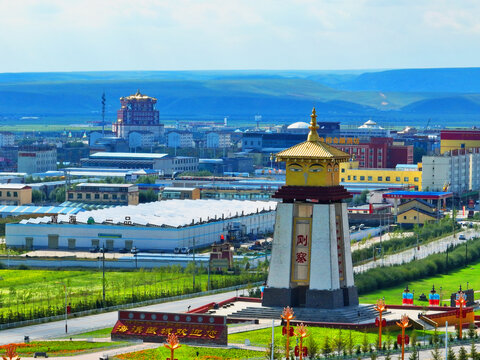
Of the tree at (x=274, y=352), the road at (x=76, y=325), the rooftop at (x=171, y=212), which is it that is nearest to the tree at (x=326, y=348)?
the tree at (x=274, y=352)

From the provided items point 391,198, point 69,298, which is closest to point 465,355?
point 69,298

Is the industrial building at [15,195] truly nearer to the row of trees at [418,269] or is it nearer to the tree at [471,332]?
the row of trees at [418,269]

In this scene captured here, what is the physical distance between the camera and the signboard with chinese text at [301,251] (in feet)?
204

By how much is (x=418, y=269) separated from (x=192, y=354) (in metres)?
30.9

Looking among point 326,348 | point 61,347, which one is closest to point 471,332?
point 326,348

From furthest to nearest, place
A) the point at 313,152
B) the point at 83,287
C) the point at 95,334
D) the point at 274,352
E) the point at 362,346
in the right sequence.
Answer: the point at 83,287
the point at 313,152
the point at 95,334
the point at 362,346
the point at 274,352

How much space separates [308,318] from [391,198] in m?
68.3

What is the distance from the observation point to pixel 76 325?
65.2 metres

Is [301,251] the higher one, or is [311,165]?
[311,165]

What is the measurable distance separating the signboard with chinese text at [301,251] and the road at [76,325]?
8.19m

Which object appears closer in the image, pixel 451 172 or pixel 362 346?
pixel 362 346

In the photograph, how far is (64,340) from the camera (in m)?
59.3

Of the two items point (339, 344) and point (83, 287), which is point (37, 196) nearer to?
point (83, 287)

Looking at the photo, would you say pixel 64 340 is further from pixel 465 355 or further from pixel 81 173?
pixel 81 173
